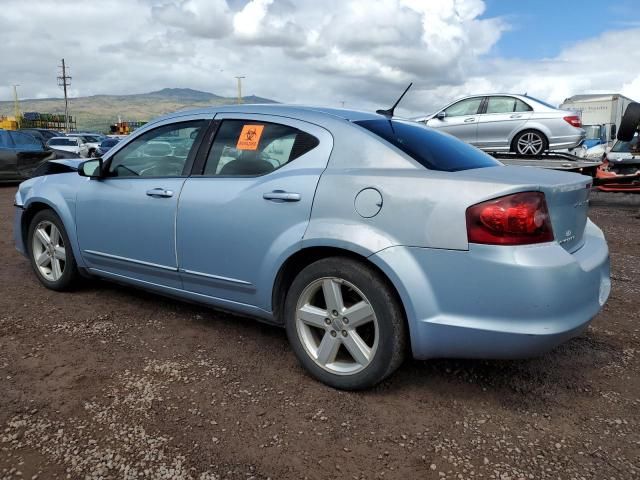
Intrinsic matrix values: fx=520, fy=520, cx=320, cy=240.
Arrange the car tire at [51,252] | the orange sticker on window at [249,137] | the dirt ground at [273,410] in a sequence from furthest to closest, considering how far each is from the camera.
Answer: the car tire at [51,252]
the orange sticker on window at [249,137]
the dirt ground at [273,410]

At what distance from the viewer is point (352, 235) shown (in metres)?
2.50

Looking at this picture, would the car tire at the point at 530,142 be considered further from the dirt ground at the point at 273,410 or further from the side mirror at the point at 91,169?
the side mirror at the point at 91,169

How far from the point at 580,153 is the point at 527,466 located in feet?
31.7

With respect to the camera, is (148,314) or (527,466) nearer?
(527,466)

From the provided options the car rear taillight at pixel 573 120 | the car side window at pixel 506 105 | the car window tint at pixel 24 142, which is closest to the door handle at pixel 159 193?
the car side window at pixel 506 105

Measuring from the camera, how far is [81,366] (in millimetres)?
2939

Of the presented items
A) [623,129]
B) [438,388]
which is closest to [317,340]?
[438,388]

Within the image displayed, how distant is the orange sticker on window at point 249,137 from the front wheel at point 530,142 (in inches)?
302

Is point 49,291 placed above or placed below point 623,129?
below

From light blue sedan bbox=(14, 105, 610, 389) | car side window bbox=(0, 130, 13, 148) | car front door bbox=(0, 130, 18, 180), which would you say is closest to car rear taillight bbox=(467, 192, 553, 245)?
light blue sedan bbox=(14, 105, 610, 389)

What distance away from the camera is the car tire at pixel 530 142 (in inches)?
374

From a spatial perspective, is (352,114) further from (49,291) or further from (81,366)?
(49,291)

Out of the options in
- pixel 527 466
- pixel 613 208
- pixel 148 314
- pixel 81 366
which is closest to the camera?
pixel 527 466

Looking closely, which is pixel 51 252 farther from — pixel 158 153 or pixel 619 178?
pixel 619 178
